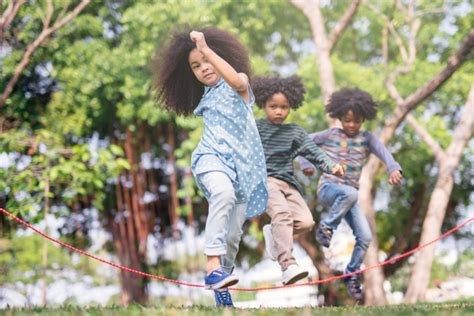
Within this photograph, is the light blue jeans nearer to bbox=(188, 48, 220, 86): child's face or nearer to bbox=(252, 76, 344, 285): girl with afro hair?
bbox=(188, 48, 220, 86): child's face

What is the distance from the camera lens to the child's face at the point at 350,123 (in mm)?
6078

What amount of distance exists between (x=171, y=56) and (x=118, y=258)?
1286 centimetres

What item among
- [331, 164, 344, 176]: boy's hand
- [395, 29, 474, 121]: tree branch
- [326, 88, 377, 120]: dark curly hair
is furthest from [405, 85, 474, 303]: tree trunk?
[331, 164, 344, 176]: boy's hand

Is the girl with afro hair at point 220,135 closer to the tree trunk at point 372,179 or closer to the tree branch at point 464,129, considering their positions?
the tree trunk at point 372,179

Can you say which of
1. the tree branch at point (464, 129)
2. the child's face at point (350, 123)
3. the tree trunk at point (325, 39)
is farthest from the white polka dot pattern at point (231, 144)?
the tree branch at point (464, 129)

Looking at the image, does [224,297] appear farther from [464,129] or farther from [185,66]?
[464,129]

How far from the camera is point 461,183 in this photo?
623 inches

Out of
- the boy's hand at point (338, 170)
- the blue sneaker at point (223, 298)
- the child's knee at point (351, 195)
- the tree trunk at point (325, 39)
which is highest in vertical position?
the tree trunk at point (325, 39)

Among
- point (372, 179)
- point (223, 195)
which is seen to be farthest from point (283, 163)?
point (372, 179)

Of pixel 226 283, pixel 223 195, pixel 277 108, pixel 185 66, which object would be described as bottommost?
pixel 226 283

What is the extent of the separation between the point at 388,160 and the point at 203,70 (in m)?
2.00

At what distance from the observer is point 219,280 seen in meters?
4.12

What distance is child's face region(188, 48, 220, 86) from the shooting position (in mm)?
4668

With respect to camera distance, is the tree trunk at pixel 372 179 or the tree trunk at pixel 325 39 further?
the tree trunk at pixel 325 39
